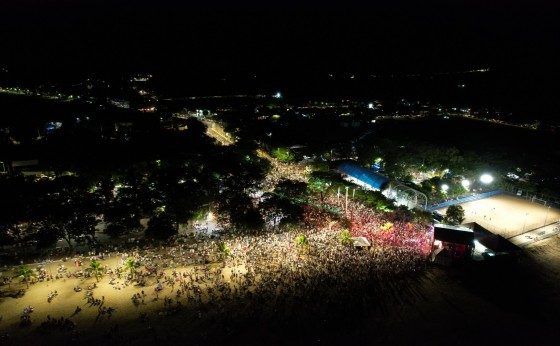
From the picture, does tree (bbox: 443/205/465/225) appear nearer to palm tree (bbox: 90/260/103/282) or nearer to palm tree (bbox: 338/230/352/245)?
palm tree (bbox: 338/230/352/245)

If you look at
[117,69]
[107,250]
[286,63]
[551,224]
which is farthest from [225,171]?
[117,69]

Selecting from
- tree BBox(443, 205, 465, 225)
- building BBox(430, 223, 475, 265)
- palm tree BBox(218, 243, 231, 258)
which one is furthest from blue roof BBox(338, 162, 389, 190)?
palm tree BBox(218, 243, 231, 258)

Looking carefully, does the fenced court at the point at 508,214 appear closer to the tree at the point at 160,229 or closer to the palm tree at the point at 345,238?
the palm tree at the point at 345,238

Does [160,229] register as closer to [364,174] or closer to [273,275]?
[273,275]

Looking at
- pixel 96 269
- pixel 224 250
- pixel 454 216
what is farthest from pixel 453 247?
pixel 96 269

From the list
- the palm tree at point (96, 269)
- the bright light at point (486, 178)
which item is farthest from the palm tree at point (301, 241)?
the bright light at point (486, 178)

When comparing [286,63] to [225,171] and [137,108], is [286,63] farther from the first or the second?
[225,171]
